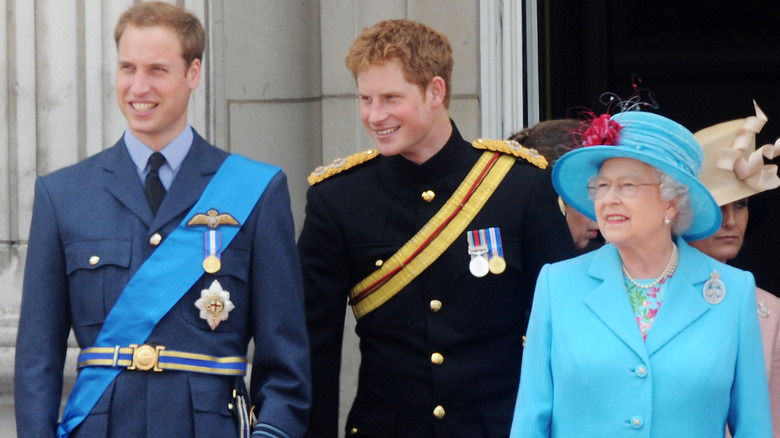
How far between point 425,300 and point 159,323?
75cm

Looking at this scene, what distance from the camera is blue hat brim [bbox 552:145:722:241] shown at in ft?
10.0

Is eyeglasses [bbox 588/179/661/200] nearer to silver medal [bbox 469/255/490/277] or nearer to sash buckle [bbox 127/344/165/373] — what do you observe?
silver medal [bbox 469/255/490/277]

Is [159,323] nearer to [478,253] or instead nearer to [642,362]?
[478,253]

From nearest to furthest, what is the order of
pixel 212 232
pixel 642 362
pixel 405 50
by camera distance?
pixel 642 362, pixel 212 232, pixel 405 50

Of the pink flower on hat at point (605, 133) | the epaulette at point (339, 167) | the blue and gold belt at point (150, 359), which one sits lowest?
the blue and gold belt at point (150, 359)

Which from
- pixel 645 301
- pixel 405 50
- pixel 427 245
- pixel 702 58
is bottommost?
pixel 645 301

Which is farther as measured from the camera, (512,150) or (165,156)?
(512,150)

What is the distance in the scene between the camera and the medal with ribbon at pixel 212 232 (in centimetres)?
324

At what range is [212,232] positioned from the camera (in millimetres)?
3279

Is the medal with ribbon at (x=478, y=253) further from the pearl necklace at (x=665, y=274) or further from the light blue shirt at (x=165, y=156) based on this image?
the light blue shirt at (x=165, y=156)

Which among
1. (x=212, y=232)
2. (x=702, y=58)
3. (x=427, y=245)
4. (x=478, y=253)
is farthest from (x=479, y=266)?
(x=702, y=58)

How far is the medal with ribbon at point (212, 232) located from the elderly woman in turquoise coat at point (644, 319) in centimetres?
74

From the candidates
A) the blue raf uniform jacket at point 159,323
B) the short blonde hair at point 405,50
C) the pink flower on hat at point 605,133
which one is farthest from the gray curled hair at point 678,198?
the blue raf uniform jacket at point 159,323

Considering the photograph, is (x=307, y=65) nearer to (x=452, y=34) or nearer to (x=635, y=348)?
(x=452, y=34)
